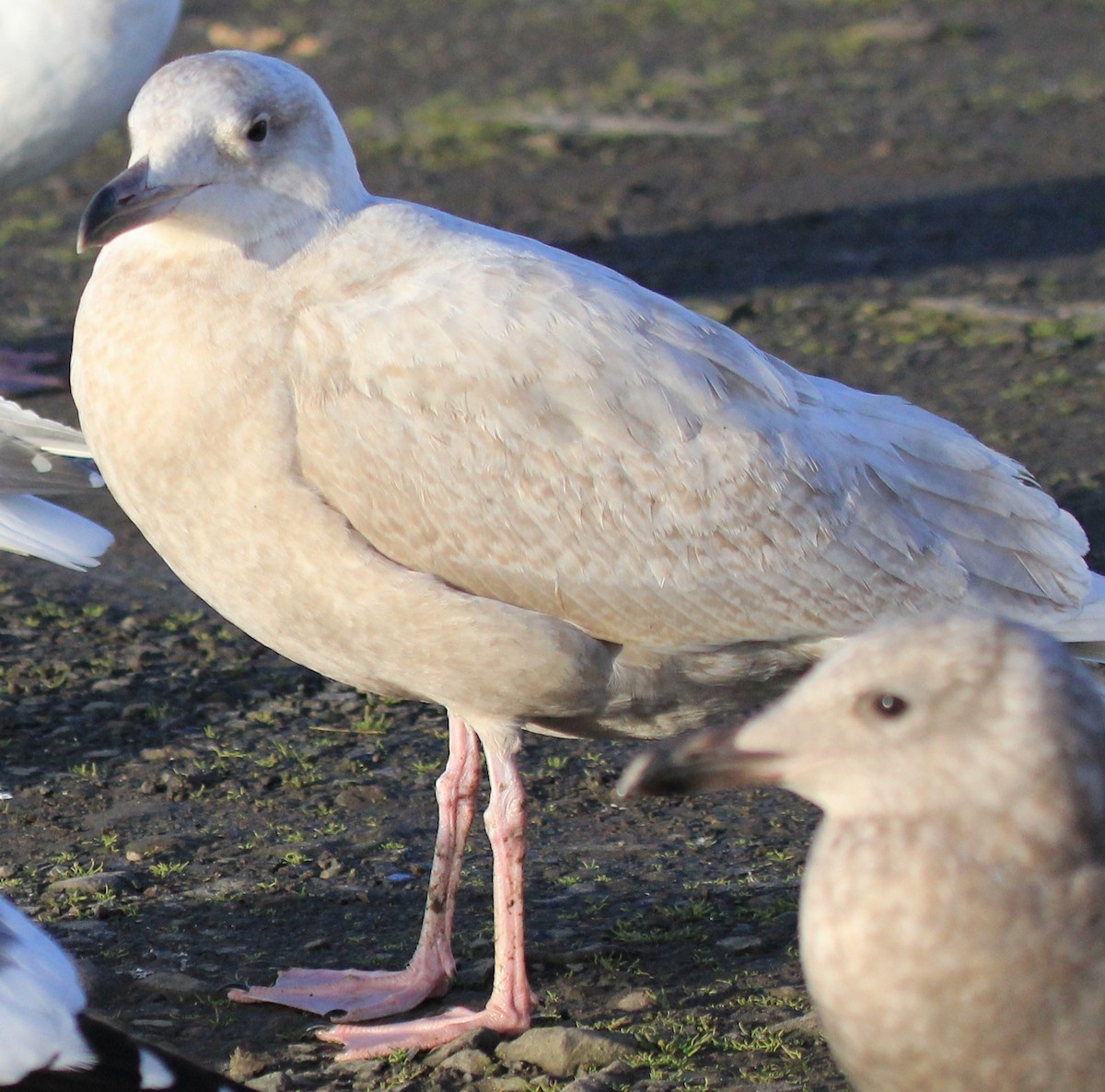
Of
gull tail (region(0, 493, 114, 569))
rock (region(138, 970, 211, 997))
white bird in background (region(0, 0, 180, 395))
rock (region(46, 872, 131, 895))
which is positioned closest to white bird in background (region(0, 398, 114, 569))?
gull tail (region(0, 493, 114, 569))

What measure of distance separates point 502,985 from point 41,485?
1946mm

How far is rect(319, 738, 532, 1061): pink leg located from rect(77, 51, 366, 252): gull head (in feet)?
3.70

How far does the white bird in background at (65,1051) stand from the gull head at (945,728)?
0.99 m

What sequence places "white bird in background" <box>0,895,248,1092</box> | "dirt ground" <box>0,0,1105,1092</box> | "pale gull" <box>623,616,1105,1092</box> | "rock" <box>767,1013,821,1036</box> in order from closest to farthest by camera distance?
"pale gull" <box>623,616,1105,1092</box> → "white bird in background" <box>0,895,248,1092</box> → "rock" <box>767,1013,821,1036</box> → "dirt ground" <box>0,0,1105,1092</box>

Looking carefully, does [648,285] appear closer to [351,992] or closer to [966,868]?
[351,992]

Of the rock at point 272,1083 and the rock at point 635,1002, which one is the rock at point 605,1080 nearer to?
the rock at point 635,1002

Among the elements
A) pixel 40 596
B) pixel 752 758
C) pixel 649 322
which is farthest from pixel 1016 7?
pixel 752 758

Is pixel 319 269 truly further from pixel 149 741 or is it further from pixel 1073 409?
pixel 1073 409

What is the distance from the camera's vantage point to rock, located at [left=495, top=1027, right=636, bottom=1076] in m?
3.54

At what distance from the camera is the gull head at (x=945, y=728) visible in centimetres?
270

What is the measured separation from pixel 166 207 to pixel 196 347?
0.28m

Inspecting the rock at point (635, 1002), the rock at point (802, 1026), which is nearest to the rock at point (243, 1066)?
the rock at point (635, 1002)

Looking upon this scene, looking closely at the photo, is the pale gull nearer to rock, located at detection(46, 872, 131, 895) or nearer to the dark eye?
the dark eye

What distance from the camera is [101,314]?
12.5ft
